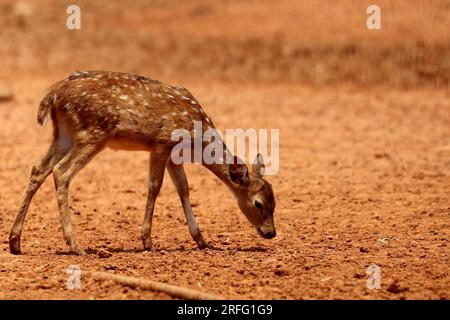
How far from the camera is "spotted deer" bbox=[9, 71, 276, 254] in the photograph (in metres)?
9.74

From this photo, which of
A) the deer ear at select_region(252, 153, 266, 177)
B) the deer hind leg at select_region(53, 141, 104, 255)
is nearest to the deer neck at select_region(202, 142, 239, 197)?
the deer ear at select_region(252, 153, 266, 177)

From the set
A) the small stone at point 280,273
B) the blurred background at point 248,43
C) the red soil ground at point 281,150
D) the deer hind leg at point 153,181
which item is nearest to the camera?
the small stone at point 280,273

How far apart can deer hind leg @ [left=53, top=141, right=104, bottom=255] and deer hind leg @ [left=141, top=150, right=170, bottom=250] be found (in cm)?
61

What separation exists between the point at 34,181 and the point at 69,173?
446 mm

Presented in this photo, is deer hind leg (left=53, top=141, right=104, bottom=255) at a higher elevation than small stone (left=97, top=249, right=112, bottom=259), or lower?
higher

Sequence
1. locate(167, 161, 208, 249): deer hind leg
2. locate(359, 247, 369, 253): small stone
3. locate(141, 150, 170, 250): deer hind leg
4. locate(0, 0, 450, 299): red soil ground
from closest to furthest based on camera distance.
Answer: locate(0, 0, 450, 299): red soil ground < locate(359, 247, 369, 253): small stone < locate(141, 150, 170, 250): deer hind leg < locate(167, 161, 208, 249): deer hind leg

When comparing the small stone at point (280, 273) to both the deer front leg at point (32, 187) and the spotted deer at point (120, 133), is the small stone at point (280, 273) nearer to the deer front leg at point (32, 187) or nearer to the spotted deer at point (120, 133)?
the spotted deer at point (120, 133)

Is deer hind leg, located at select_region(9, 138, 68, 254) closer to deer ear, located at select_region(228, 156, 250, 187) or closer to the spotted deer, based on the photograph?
the spotted deer

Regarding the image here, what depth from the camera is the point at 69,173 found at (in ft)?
31.8

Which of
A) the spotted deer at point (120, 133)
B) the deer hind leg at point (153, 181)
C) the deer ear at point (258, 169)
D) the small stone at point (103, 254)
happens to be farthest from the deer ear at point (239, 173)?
the small stone at point (103, 254)

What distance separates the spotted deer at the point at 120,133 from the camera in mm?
Answer: 9742

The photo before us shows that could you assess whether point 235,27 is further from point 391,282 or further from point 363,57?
point 391,282

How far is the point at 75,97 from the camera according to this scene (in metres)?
9.84

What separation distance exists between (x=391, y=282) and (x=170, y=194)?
5.56 meters
